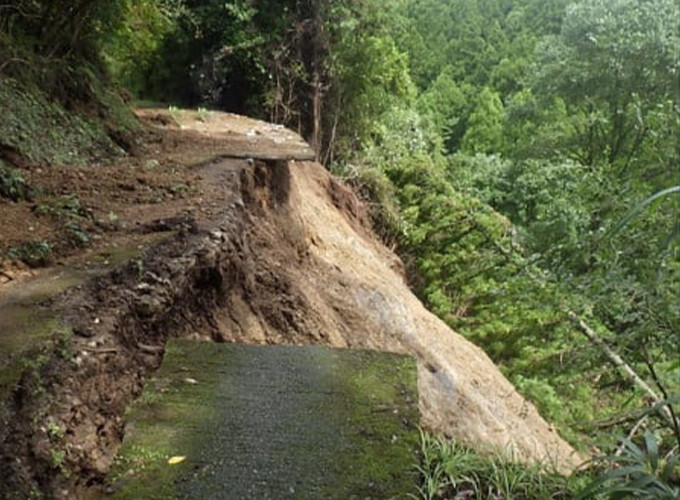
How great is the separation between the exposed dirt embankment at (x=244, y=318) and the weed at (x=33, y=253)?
390mm

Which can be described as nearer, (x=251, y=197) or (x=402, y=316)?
(x=251, y=197)

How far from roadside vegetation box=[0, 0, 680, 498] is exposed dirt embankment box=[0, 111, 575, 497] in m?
0.85

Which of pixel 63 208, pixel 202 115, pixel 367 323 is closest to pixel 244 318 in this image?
pixel 63 208

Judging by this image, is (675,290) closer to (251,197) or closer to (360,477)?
(360,477)

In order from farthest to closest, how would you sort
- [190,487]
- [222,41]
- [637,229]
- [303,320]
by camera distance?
[222,41] → [303,320] → [637,229] → [190,487]

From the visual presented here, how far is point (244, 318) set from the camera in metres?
3.58

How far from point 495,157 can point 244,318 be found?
16.1 meters

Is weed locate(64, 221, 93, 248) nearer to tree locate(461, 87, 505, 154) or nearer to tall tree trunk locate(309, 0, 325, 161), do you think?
tall tree trunk locate(309, 0, 325, 161)

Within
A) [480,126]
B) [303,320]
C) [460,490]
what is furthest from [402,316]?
[480,126]

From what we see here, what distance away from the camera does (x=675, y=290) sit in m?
2.85

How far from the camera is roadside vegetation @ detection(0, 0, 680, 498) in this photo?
3352 mm

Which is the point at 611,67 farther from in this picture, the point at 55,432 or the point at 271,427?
the point at 55,432

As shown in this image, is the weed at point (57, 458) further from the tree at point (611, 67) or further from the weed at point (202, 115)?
the tree at point (611, 67)

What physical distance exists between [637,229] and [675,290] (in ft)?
4.13
